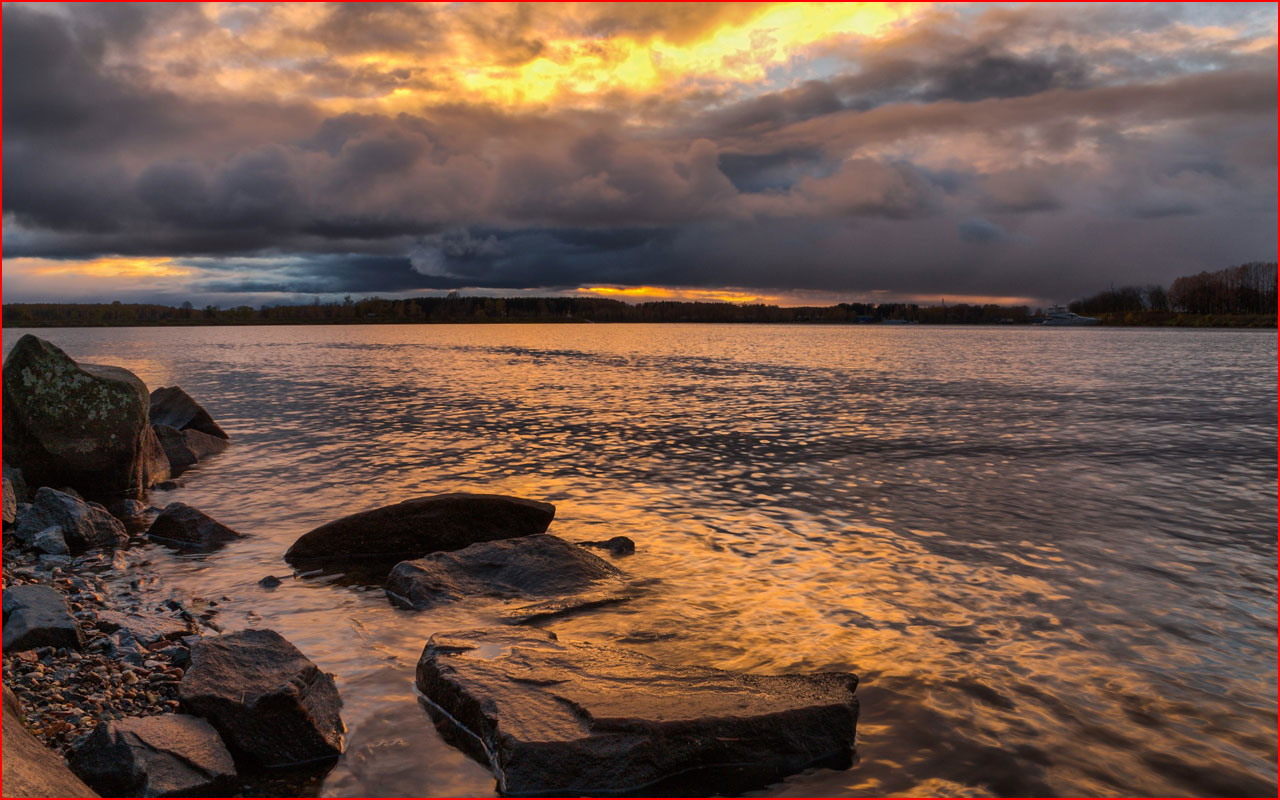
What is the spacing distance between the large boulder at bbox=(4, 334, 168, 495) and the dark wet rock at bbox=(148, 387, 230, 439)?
869 centimetres

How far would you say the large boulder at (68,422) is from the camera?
18203mm

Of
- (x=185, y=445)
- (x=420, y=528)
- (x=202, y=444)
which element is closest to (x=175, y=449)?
(x=185, y=445)

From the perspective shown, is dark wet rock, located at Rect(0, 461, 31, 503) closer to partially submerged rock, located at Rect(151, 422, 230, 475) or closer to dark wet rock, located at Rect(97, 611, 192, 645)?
partially submerged rock, located at Rect(151, 422, 230, 475)

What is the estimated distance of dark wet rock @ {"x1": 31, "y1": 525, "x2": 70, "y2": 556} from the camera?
13.3 meters

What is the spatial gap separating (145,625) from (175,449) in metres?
16.7

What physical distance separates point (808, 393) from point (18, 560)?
134 feet

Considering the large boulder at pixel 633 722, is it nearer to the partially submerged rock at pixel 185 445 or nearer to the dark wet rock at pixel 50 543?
the dark wet rock at pixel 50 543

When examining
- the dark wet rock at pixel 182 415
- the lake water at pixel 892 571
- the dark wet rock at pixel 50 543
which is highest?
the dark wet rock at pixel 182 415

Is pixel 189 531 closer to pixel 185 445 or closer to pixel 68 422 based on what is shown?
pixel 68 422

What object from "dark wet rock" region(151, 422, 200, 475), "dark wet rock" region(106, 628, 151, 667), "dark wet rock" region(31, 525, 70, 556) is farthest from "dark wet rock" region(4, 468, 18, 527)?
"dark wet rock" region(151, 422, 200, 475)

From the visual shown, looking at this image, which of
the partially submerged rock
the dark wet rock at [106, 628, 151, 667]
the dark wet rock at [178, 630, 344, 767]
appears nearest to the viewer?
the dark wet rock at [178, 630, 344, 767]

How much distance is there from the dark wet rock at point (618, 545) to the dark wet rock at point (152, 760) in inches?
310

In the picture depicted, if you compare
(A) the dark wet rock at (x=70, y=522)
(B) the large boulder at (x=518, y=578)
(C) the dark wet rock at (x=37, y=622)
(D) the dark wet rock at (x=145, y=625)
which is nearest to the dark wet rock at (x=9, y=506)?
(A) the dark wet rock at (x=70, y=522)

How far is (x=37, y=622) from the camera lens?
862 centimetres
